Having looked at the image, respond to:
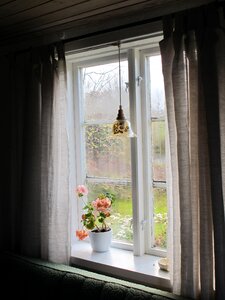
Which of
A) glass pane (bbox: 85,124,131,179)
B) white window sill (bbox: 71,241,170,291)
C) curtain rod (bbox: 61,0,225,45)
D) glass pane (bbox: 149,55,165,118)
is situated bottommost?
white window sill (bbox: 71,241,170,291)

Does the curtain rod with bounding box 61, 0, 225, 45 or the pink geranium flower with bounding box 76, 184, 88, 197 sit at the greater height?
the curtain rod with bounding box 61, 0, 225, 45

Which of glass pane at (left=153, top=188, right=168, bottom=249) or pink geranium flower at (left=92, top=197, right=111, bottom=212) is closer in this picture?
glass pane at (left=153, top=188, right=168, bottom=249)

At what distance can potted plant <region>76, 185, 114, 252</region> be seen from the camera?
233 cm

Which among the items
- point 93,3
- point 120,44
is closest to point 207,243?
point 120,44

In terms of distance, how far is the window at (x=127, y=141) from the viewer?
7.18 feet

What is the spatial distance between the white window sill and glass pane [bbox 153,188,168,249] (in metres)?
0.11

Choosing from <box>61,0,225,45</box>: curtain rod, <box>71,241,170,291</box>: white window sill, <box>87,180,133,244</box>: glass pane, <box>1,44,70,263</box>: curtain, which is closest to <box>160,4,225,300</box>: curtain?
<box>61,0,225,45</box>: curtain rod

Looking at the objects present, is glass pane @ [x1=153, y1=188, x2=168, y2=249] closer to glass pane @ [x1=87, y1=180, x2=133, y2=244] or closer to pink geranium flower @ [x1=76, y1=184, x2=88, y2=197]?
glass pane @ [x1=87, y1=180, x2=133, y2=244]

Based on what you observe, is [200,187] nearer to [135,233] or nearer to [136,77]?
[135,233]

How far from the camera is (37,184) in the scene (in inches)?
92.1

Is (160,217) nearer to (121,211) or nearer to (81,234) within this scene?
(121,211)

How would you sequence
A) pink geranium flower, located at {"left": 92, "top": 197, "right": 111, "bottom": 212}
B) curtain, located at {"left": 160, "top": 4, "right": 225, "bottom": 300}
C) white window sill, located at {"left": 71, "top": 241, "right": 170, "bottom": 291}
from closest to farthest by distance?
1. curtain, located at {"left": 160, "top": 4, "right": 225, "bottom": 300}
2. white window sill, located at {"left": 71, "top": 241, "right": 170, "bottom": 291}
3. pink geranium flower, located at {"left": 92, "top": 197, "right": 111, "bottom": 212}

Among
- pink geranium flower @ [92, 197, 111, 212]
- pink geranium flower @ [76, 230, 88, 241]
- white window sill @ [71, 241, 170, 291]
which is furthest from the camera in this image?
pink geranium flower @ [76, 230, 88, 241]

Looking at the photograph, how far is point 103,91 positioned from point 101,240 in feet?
3.20
